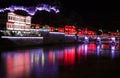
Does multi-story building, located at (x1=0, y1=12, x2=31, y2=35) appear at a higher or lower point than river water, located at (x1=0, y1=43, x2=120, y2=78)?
higher

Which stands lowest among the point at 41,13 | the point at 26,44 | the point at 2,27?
the point at 26,44

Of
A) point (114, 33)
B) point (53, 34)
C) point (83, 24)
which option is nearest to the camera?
point (53, 34)

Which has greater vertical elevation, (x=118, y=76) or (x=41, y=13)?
(x=41, y=13)

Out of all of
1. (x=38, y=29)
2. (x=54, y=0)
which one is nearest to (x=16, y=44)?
(x=38, y=29)

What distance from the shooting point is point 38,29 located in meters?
63.4

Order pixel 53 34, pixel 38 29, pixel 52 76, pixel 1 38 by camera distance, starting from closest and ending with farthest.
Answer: pixel 52 76, pixel 1 38, pixel 38 29, pixel 53 34

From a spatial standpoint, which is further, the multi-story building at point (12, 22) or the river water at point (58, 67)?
the multi-story building at point (12, 22)

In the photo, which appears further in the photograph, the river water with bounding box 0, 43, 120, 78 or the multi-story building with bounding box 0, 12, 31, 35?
the multi-story building with bounding box 0, 12, 31, 35

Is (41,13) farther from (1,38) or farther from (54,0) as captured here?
(1,38)

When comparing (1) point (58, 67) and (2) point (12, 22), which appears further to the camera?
(2) point (12, 22)

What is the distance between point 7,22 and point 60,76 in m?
39.4

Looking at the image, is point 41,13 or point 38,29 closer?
point 38,29

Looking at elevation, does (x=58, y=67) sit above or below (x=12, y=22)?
below

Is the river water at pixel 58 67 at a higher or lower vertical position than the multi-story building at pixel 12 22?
lower
